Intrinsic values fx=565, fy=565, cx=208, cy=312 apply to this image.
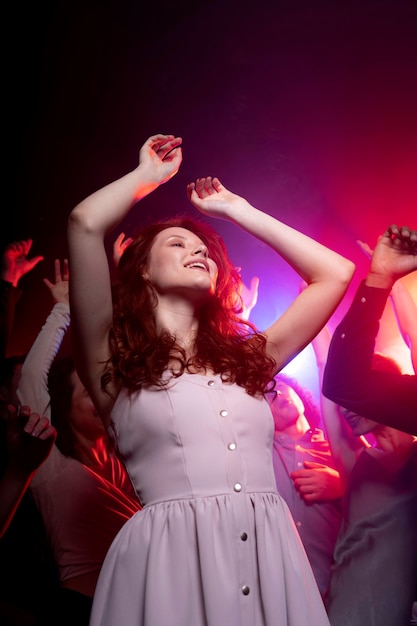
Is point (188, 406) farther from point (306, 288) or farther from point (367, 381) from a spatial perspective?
point (367, 381)

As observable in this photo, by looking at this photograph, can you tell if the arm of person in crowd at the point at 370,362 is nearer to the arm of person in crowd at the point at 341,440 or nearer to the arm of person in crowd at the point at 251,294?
the arm of person in crowd at the point at 341,440

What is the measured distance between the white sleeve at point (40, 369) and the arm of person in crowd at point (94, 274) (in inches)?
29.2

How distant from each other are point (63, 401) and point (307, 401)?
969 millimetres

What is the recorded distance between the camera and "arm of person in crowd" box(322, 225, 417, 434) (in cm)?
157

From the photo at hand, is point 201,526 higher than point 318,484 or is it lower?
higher

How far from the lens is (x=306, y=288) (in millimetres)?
1374

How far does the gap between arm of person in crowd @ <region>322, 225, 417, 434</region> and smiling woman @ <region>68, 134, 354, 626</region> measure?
25cm

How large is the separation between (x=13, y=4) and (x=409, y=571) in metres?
2.83

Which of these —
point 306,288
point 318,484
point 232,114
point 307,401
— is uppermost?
point 232,114

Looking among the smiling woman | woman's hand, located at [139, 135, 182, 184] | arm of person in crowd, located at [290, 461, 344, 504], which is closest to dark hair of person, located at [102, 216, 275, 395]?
the smiling woman

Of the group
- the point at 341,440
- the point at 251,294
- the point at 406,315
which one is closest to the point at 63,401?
the point at 251,294

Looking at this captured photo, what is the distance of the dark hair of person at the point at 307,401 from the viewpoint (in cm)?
220

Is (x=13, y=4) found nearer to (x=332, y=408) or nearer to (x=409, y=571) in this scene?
(x=332, y=408)

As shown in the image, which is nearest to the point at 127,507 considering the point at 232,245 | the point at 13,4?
the point at 232,245
